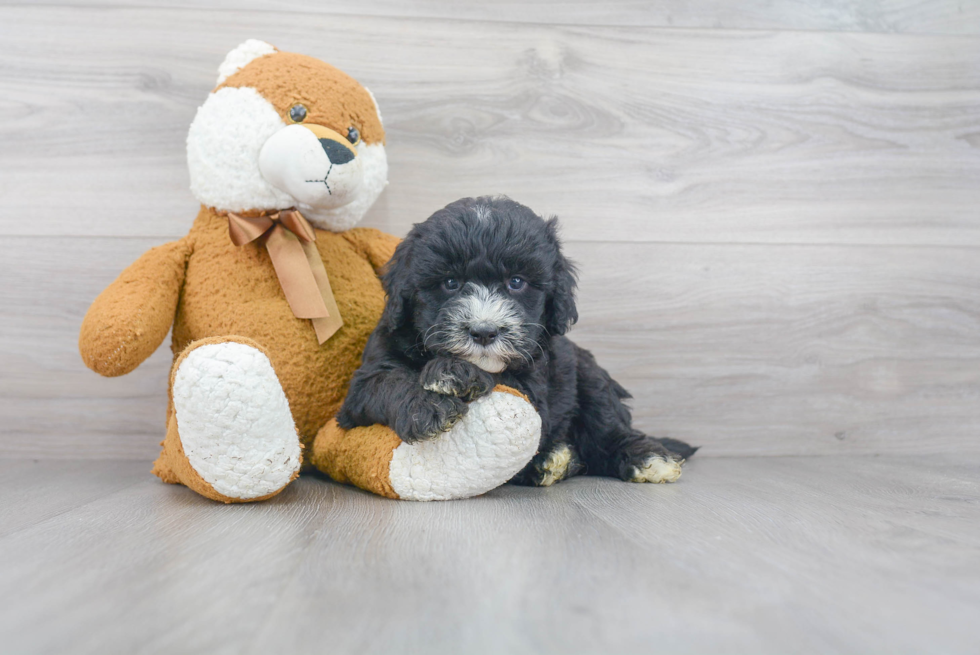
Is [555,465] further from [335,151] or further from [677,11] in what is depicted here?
[677,11]

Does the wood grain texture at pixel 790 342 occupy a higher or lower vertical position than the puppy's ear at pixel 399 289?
lower

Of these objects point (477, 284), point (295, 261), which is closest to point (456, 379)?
point (477, 284)

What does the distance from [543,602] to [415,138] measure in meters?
1.40

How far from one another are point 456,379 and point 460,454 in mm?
145

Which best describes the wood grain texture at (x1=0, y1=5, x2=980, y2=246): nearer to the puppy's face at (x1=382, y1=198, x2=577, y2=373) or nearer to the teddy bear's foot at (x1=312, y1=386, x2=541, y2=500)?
the puppy's face at (x1=382, y1=198, x2=577, y2=373)

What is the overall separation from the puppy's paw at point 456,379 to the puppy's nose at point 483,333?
50 millimetres

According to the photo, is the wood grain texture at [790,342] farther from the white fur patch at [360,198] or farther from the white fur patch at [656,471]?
the white fur patch at [360,198]

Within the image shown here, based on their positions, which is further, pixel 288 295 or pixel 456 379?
pixel 288 295

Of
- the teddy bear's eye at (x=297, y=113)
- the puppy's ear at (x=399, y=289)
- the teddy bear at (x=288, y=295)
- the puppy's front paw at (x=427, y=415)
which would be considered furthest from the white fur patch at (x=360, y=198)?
the puppy's front paw at (x=427, y=415)

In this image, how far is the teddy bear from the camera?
4.02ft

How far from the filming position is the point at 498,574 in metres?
0.87

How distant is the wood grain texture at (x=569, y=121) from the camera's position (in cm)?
179

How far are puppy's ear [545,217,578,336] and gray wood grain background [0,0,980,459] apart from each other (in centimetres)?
57

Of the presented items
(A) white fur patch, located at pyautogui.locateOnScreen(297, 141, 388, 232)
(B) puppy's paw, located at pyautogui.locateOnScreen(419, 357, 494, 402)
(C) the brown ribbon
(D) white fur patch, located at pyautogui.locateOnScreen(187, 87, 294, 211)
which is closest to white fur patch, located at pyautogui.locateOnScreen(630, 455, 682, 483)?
(B) puppy's paw, located at pyautogui.locateOnScreen(419, 357, 494, 402)
